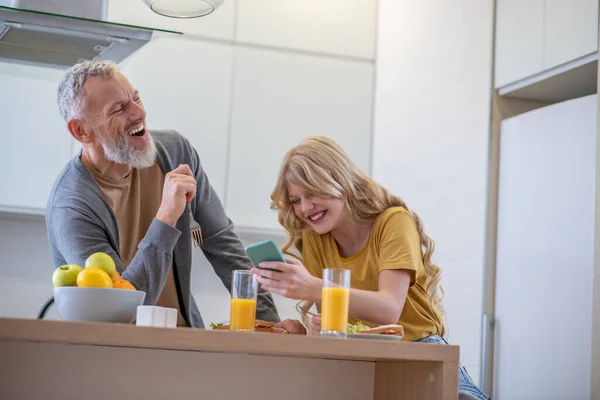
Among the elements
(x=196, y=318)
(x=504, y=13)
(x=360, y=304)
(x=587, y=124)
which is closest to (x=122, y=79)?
(x=196, y=318)

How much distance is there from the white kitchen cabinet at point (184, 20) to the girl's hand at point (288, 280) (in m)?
2.04

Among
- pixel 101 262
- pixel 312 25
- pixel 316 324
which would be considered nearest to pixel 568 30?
pixel 312 25

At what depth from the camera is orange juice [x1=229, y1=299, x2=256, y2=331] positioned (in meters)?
1.47

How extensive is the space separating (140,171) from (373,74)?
1927 mm

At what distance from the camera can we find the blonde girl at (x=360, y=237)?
1.94 m

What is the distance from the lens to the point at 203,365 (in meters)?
1.58

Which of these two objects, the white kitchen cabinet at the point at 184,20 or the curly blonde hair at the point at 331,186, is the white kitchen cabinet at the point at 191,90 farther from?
the curly blonde hair at the point at 331,186

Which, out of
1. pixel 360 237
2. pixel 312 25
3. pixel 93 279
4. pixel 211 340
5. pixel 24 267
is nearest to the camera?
pixel 211 340

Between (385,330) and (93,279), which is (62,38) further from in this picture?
(385,330)

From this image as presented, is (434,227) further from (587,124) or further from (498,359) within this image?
(587,124)

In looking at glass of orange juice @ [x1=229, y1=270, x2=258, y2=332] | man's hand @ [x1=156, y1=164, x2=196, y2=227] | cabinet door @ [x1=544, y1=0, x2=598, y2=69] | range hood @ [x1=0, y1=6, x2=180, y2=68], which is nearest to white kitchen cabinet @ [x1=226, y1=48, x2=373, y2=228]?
cabinet door @ [x1=544, y1=0, x2=598, y2=69]

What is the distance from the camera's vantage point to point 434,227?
3.63m

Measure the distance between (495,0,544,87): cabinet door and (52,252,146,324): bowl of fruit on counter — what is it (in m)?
2.22

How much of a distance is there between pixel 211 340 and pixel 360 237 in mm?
889
